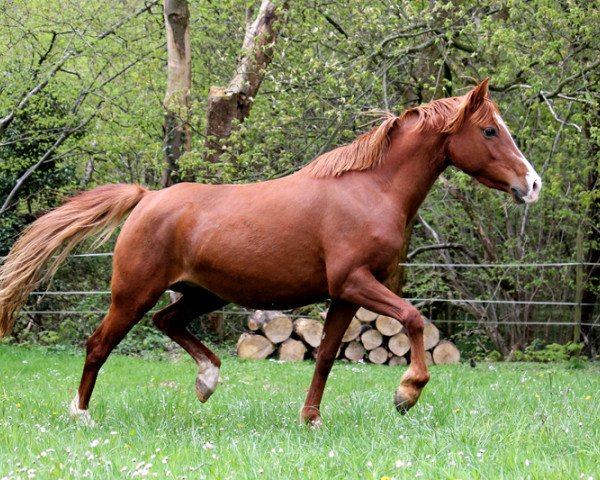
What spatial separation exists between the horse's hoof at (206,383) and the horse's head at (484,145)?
7.89 ft

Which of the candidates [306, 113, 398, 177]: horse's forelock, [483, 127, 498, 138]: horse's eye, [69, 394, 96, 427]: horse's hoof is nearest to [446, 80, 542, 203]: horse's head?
[483, 127, 498, 138]: horse's eye

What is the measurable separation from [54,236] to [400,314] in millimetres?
2974

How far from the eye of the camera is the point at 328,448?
14.7 ft

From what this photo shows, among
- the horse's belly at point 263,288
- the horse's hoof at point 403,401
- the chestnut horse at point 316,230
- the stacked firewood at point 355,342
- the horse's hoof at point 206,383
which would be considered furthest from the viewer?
the stacked firewood at point 355,342

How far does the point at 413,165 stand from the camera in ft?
19.8

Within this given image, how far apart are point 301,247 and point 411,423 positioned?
4.99ft

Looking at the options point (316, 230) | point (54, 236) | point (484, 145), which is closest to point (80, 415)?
point (54, 236)

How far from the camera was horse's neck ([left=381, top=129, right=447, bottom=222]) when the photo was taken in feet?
19.7

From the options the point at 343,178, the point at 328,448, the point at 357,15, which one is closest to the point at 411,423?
the point at 328,448

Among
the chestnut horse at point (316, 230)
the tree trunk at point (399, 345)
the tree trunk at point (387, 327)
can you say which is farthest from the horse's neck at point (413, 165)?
the tree trunk at point (399, 345)

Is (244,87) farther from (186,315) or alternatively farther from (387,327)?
(186,315)

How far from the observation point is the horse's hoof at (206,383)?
21.1 ft

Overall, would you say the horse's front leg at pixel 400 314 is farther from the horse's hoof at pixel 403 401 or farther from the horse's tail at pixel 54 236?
the horse's tail at pixel 54 236

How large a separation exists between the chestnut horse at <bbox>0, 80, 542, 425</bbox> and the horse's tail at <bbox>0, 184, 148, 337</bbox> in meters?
0.03
